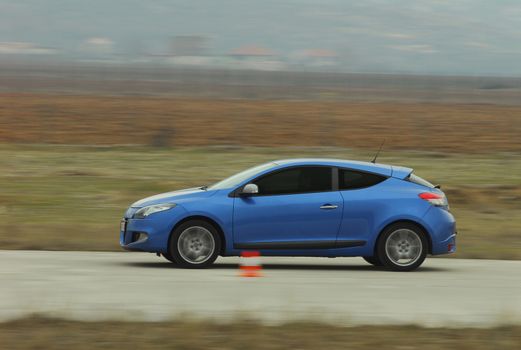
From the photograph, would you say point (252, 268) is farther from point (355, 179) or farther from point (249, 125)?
point (249, 125)

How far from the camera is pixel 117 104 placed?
6469 centimetres

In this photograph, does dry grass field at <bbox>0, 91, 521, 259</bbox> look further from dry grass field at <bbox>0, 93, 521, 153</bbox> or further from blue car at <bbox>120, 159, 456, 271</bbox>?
blue car at <bbox>120, 159, 456, 271</bbox>

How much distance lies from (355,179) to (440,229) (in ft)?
4.08

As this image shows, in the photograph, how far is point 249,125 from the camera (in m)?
→ 49.1

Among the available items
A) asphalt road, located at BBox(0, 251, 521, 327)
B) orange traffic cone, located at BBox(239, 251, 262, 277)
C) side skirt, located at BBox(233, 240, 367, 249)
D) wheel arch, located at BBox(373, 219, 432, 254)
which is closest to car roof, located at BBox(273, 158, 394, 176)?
wheel arch, located at BBox(373, 219, 432, 254)

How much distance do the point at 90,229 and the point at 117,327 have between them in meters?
9.38

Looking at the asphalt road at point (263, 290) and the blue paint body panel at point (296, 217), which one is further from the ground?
the blue paint body panel at point (296, 217)

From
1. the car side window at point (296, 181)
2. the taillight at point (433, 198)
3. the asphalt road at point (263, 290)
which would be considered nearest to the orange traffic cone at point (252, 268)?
the asphalt road at point (263, 290)

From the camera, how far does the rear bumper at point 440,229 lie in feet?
44.4

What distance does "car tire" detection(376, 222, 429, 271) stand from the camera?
13.5 metres

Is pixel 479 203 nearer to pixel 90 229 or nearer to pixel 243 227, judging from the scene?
pixel 90 229

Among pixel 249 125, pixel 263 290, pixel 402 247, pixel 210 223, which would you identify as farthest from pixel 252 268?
pixel 249 125

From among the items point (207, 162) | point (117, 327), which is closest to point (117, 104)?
point (207, 162)

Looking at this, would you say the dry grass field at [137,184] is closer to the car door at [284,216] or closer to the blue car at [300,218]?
the blue car at [300,218]
